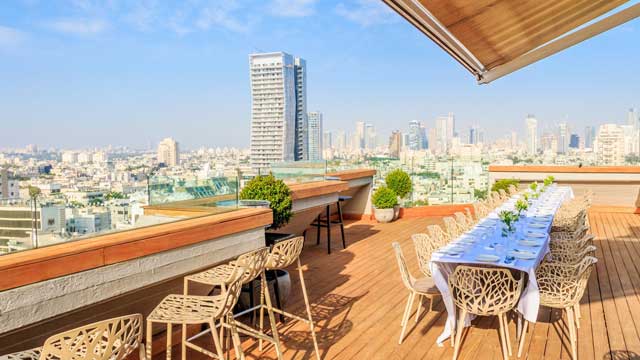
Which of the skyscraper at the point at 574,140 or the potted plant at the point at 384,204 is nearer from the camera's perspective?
the potted plant at the point at 384,204

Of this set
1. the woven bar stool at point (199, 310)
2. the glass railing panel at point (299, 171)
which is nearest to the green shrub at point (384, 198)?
the glass railing panel at point (299, 171)

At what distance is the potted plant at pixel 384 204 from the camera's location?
1098 cm

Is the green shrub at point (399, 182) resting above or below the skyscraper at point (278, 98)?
below

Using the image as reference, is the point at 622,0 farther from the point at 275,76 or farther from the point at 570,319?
the point at 275,76

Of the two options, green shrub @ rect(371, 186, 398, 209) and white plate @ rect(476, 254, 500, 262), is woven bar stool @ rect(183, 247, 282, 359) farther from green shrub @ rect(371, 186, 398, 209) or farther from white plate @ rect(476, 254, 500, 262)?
green shrub @ rect(371, 186, 398, 209)

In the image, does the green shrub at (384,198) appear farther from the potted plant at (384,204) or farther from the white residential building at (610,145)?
the white residential building at (610,145)

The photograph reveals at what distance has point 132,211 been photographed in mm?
3441

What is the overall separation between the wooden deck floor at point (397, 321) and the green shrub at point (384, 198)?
317cm

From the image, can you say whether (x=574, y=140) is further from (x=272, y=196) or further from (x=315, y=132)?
(x=272, y=196)

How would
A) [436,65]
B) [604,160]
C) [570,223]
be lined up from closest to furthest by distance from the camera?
[570,223]
[604,160]
[436,65]

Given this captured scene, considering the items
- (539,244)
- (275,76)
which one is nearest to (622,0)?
(539,244)

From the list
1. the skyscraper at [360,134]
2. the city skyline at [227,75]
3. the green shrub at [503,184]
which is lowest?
the green shrub at [503,184]

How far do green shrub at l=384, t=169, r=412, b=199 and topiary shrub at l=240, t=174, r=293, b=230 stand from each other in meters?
6.41

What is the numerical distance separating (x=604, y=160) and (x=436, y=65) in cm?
1704
